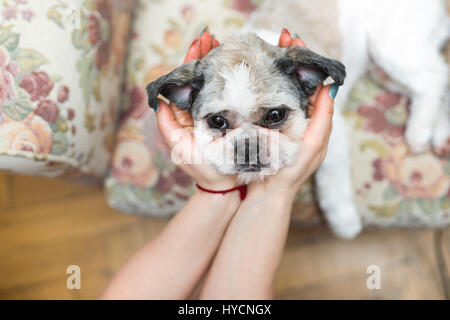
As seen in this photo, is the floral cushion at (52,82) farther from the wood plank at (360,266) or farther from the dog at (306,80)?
the wood plank at (360,266)

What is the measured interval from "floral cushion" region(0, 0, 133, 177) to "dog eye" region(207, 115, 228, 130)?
0.67 m

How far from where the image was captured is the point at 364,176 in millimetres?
1889

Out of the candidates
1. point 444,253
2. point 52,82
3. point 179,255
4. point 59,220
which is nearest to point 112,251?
point 59,220

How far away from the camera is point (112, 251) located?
2.71 metres

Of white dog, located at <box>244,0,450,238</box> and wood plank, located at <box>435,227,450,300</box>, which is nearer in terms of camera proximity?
white dog, located at <box>244,0,450,238</box>

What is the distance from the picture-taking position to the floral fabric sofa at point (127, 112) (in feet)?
5.34

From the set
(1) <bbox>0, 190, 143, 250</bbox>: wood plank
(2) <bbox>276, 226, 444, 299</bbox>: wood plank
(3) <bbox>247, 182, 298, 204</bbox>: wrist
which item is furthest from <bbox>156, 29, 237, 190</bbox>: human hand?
(1) <bbox>0, 190, 143, 250</bbox>: wood plank

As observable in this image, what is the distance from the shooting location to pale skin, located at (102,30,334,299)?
155 cm

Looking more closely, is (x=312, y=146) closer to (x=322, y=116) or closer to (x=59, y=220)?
(x=322, y=116)

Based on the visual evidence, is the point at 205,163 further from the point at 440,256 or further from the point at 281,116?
the point at 440,256

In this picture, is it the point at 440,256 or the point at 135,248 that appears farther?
the point at 135,248

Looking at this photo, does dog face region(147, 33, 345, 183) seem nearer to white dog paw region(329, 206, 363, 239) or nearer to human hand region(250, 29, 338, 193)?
human hand region(250, 29, 338, 193)
